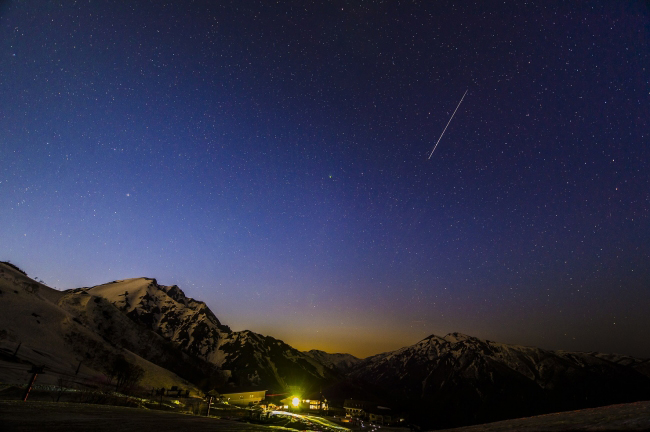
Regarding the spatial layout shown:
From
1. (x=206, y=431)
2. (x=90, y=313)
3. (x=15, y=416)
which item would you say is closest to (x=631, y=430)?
(x=206, y=431)

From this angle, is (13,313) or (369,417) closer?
(13,313)

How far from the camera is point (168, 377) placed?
435 ft

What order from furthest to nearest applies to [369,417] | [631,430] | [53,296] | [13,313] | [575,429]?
1. [53,296]
2. [369,417]
3. [13,313]
4. [575,429]
5. [631,430]

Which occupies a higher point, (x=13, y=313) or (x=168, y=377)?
(x=13, y=313)

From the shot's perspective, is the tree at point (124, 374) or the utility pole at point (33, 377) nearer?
the utility pole at point (33, 377)

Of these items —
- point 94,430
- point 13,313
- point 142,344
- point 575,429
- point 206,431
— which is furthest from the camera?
point 142,344

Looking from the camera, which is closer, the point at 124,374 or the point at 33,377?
the point at 33,377

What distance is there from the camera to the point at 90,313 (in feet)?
576

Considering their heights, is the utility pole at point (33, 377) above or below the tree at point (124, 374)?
above

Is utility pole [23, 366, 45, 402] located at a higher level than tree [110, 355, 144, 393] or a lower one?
Result: higher

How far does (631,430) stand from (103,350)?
14774 centimetres

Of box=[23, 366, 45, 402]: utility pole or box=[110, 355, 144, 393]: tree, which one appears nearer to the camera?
box=[23, 366, 45, 402]: utility pole

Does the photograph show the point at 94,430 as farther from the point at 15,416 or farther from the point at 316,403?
the point at 316,403

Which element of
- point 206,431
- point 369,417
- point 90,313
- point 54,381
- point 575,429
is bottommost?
point 369,417
